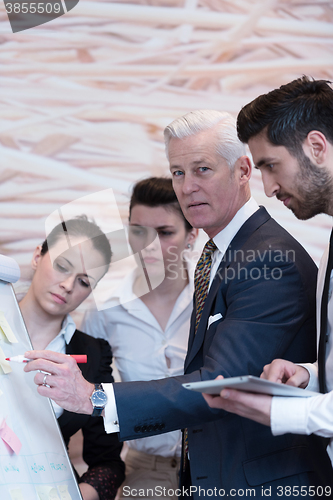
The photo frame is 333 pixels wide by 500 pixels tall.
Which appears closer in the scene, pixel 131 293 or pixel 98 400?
pixel 98 400

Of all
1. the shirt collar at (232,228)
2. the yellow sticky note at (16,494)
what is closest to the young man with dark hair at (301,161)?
the shirt collar at (232,228)

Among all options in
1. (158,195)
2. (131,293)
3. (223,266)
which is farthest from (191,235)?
(223,266)

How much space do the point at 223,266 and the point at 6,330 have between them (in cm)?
67

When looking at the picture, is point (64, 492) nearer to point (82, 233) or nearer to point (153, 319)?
point (153, 319)

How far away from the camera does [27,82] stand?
2.90m

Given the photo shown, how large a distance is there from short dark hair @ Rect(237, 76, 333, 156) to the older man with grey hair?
0.98 ft

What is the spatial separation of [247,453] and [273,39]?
2605 mm

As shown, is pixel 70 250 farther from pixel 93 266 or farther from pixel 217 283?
pixel 217 283

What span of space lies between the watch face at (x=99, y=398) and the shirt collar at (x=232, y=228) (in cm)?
64

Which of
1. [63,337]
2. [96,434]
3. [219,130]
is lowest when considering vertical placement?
[96,434]

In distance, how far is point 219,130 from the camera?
178 cm

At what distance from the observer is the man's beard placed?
4.43 feet

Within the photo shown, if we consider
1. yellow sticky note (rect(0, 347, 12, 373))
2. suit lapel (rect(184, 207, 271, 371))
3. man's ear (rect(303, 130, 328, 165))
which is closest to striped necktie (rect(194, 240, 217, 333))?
suit lapel (rect(184, 207, 271, 371))

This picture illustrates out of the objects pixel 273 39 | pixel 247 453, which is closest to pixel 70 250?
pixel 247 453
